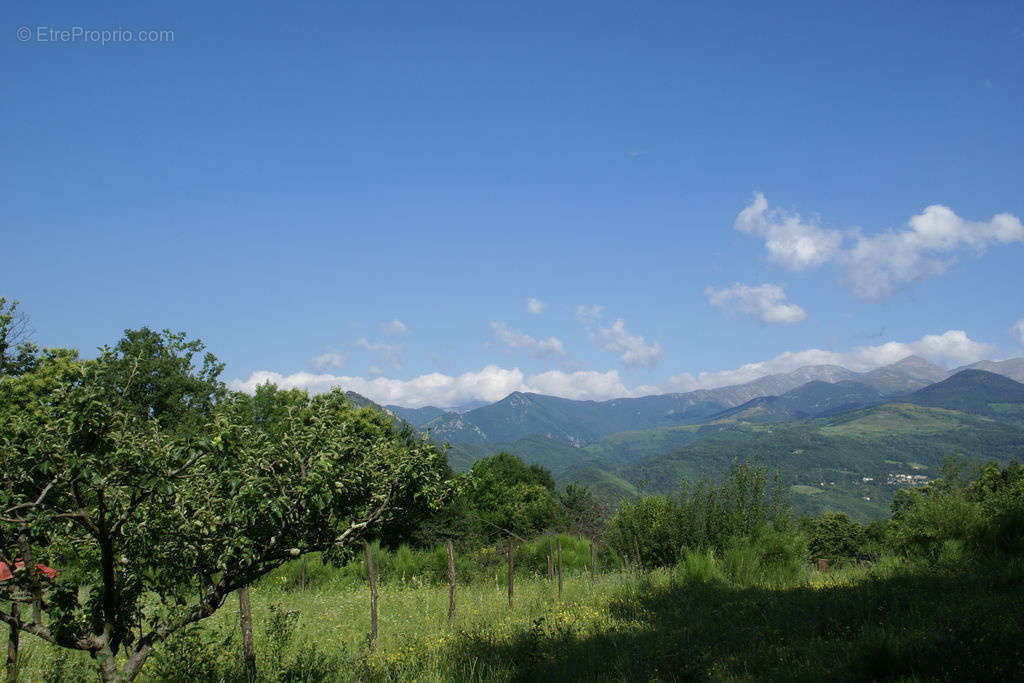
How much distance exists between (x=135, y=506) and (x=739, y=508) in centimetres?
1787

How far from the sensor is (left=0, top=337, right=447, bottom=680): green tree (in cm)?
461

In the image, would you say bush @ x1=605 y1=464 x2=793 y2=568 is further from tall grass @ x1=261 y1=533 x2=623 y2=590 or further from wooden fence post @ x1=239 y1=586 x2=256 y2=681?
wooden fence post @ x1=239 y1=586 x2=256 y2=681

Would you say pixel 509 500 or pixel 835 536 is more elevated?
pixel 509 500

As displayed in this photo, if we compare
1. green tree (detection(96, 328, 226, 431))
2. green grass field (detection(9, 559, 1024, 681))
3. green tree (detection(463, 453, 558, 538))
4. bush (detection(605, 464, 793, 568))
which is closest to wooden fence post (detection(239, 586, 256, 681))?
green grass field (detection(9, 559, 1024, 681))

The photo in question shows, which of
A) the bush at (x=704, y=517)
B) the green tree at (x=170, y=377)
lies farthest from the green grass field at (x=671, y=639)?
the green tree at (x=170, y=377)

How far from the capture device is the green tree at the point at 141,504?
182 inches

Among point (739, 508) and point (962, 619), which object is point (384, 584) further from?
point (962, 619)

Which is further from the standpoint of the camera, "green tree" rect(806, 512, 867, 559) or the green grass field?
"green tree" rect(806, 512, 867, 559)

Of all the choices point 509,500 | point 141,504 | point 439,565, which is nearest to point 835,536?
point 509,500

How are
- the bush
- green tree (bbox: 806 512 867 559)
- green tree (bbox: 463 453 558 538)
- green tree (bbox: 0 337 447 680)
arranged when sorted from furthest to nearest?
green tree (bbox: 806 512 867 559) < green tree (bbox: 463 453 558 538) < the bush < green tree (bbox: 0 337 447 680)

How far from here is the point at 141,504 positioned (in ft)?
16.3

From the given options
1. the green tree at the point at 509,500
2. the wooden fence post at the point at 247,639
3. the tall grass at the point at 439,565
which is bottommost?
the green tree at the point at 509,500

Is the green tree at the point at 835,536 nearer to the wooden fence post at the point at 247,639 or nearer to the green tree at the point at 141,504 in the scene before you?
the wooden fence post at the point at 247,639

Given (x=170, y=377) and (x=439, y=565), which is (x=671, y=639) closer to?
(x=439, y=565)
